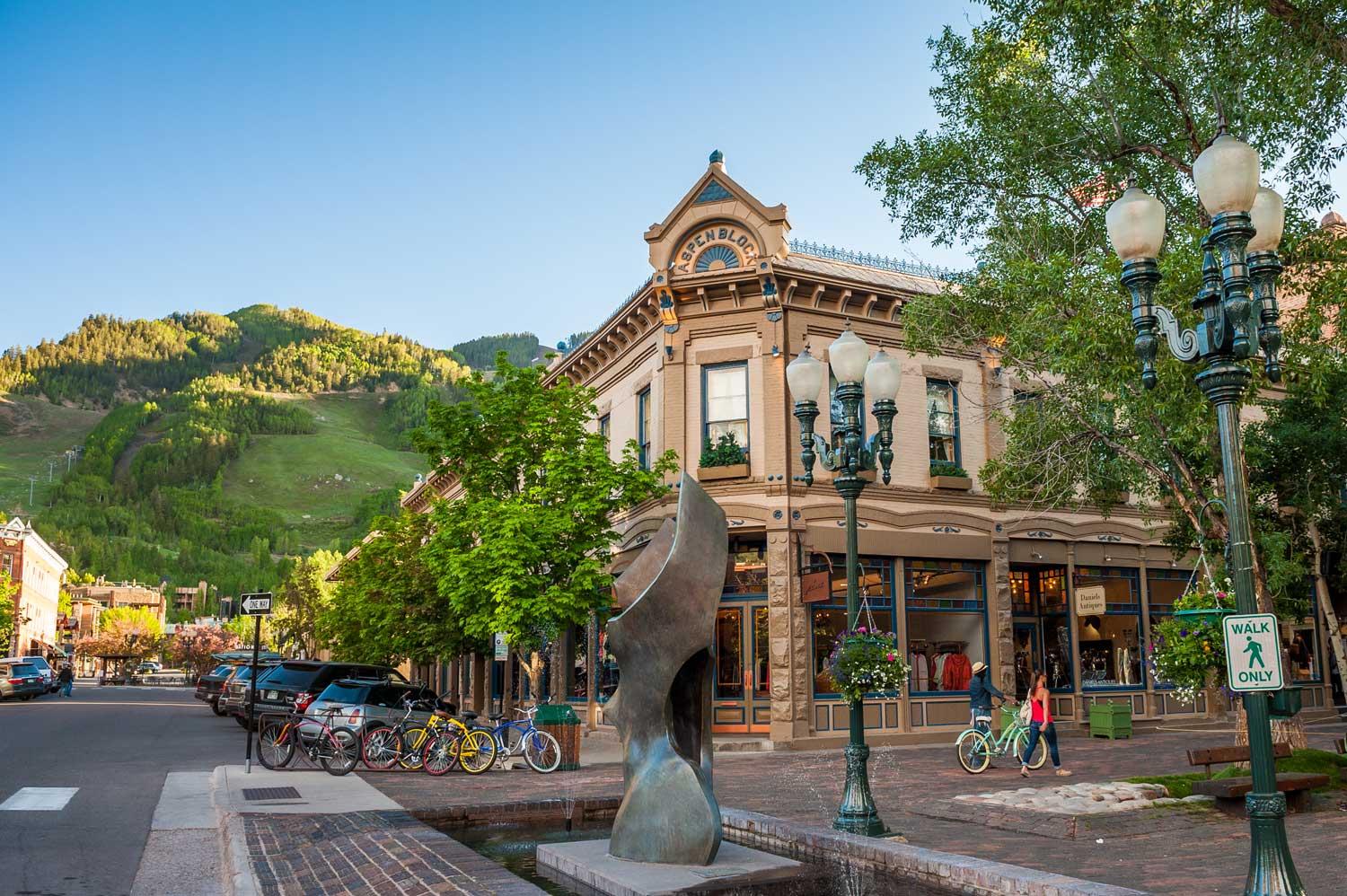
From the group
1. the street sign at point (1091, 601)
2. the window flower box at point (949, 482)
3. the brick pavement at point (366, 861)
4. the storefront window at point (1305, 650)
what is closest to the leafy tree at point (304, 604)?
the window flower box at point (949, 482)

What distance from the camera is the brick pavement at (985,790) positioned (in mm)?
8578

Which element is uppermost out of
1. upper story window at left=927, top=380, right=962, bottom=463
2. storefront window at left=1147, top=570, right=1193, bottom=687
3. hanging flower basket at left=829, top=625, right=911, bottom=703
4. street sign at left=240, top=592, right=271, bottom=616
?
upper story window at left=927, top=380, right=962, bottom=463

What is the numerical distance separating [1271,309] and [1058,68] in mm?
9815

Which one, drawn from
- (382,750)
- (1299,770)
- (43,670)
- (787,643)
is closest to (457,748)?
(382,750)

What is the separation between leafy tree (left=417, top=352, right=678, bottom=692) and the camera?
20.5 meters

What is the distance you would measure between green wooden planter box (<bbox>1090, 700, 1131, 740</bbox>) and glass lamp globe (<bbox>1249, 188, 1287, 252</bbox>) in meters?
17.0

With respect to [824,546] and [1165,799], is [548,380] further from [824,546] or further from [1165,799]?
[1165,799]

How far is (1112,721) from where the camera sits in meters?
22.2

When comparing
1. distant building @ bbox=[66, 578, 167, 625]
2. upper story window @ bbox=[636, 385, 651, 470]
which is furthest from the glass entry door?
distant building @ bbox=[66, 578, 167, 625]

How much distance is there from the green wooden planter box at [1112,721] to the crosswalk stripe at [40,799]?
19241mm

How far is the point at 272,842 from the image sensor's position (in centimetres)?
905

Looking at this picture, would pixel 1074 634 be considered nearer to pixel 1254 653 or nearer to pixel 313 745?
pixel 313 745

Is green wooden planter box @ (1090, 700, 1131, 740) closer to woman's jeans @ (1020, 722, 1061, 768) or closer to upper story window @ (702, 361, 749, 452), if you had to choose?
woman's jeans @ (1020, 722, 1061, 768)

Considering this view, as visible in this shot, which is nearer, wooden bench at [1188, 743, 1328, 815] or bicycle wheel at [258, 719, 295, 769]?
wooden bench at [1188, 743, 1328, 815]
